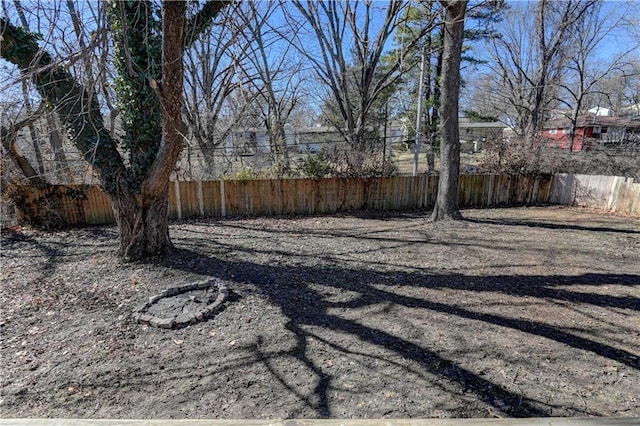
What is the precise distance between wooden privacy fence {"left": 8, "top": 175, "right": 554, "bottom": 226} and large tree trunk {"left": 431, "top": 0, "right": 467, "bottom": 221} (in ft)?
7.16

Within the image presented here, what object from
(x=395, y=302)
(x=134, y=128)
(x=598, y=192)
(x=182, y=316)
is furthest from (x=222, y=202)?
(x=598, y=192)

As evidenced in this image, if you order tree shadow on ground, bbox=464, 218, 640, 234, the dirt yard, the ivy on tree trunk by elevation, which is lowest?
the dirt yard

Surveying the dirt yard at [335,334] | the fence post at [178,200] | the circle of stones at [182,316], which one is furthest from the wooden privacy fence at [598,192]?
the fence post at [178,200]

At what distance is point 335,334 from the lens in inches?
111

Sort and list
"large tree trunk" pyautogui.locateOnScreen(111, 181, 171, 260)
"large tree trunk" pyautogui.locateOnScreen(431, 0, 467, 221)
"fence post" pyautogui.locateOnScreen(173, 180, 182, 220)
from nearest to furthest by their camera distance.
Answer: "large tree trunk" pyautogui.locateOnScreen(111, 181, 171, 260) < "large tree trunk" pyautogui.locateOnScreen(431, 0, 467, 221) < "fence post" pyautogui.locateOnScreen(173, 180, 182, 220)

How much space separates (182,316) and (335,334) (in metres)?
1.47

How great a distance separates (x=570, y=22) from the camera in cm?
1329

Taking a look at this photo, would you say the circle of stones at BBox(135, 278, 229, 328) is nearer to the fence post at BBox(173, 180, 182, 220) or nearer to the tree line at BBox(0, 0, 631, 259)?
the tree line at BBox(0, 0, 631, 259)

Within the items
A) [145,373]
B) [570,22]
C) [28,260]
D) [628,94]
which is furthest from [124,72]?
Answer: [628,94]

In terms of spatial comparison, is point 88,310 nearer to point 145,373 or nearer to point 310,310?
point 145,373

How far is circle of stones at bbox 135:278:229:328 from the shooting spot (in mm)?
3008

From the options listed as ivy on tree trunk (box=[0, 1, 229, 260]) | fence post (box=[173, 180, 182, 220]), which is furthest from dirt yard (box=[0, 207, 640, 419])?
fence post (box=[173, 180, 182, 220])

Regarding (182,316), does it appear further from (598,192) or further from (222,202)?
(598,192)

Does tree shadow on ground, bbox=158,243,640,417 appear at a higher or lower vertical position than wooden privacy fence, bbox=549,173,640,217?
lower
